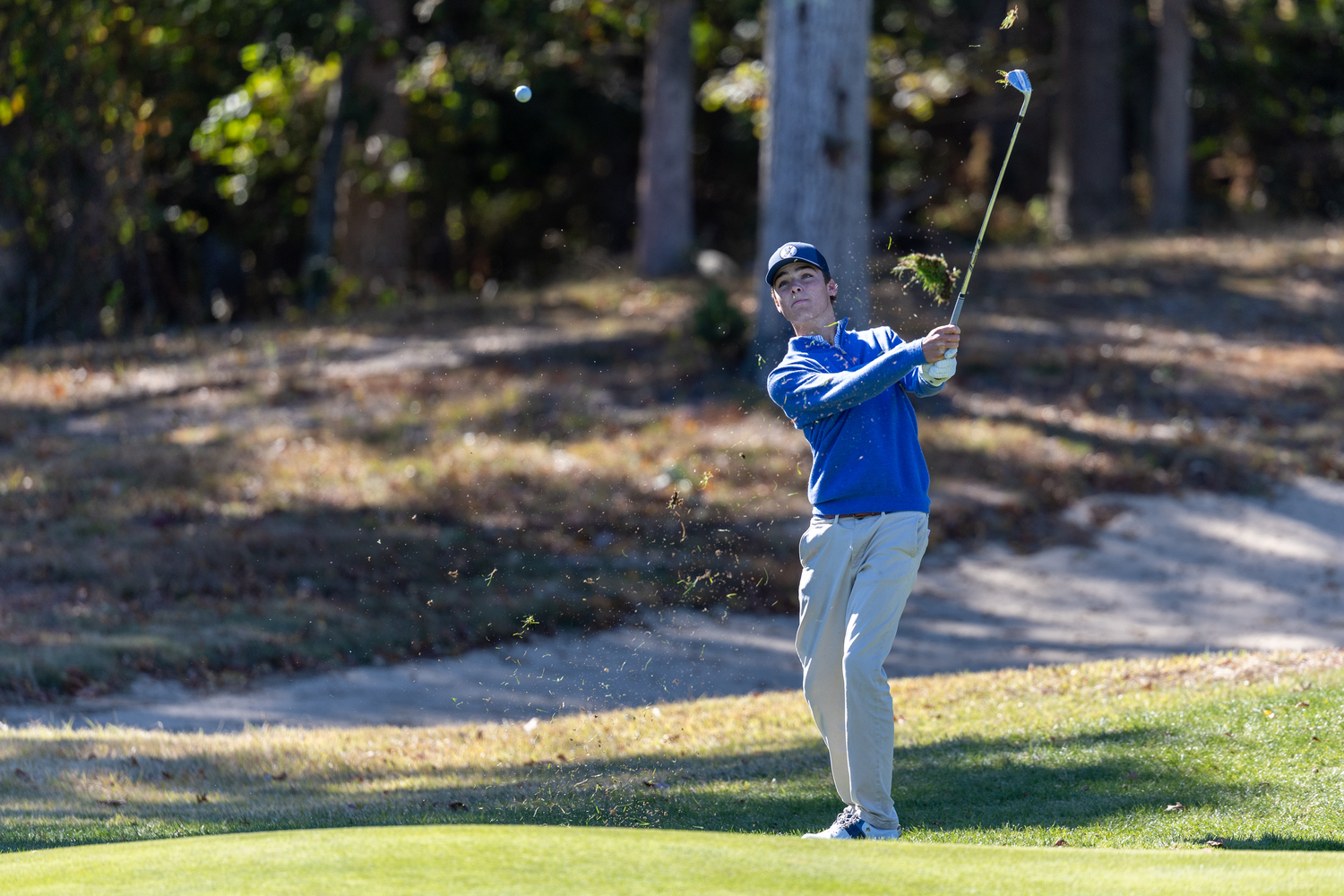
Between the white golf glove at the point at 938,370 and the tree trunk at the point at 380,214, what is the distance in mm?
20077

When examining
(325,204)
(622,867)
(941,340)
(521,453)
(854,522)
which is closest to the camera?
(622,867)

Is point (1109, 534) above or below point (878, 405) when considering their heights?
below

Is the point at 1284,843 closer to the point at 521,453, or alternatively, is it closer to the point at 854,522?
the point at 854,522

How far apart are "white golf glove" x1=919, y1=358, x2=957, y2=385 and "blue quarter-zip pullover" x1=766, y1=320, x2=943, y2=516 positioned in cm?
8

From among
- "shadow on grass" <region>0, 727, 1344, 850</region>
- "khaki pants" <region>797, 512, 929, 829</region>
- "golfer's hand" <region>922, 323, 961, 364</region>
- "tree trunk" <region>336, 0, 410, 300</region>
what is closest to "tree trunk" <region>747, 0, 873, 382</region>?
"shadow on grass" <region>0, 727, 1344, 850</region>

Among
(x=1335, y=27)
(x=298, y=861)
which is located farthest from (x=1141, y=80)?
(x=298, y=861)

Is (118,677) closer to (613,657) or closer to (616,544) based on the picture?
(613,657)

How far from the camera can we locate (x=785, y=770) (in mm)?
7035

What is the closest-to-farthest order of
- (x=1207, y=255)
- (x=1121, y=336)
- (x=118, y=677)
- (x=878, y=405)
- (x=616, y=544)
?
(x=878, y=405)
(x=118, y=677)
(x=616, y=544)
(x=1121, y=336)
(x=1207, y=255)

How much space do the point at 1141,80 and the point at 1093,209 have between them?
400 centimetres

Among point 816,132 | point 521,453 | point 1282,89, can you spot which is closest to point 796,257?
point 521,453

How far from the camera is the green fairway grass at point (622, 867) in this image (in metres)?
4.16

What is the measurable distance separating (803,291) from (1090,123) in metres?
19.6

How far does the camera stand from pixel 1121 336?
17984mm
